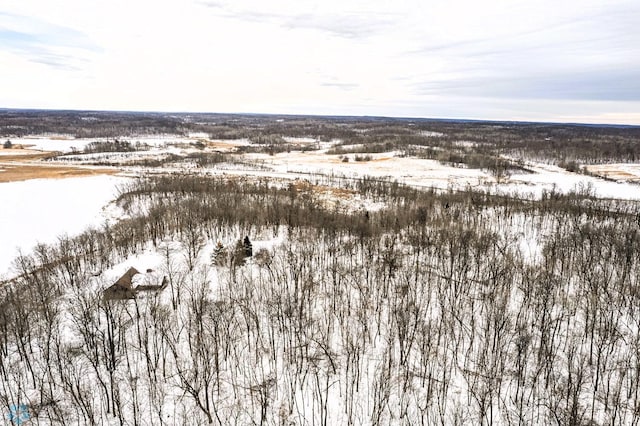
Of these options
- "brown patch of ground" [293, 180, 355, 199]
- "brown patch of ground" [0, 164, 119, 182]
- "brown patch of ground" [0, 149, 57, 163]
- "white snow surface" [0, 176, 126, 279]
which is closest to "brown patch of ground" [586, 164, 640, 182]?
"brown patch of ground" [293, 180, 355, 199]

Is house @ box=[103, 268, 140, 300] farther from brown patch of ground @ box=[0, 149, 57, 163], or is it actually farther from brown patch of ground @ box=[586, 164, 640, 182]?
brown patch of ground @ box=[0, 149, 57, 163]

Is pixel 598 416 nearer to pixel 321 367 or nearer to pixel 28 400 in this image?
pixel 321 367

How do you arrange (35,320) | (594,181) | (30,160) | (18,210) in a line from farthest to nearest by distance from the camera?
(30,160), (594,181), (18,210), (35,320)

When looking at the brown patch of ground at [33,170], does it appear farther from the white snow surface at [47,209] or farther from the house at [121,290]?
the house at [121,290]

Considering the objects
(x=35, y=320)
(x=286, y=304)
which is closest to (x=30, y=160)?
(x=35, y=320)

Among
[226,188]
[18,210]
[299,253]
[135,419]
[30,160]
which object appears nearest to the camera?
[135,419]
